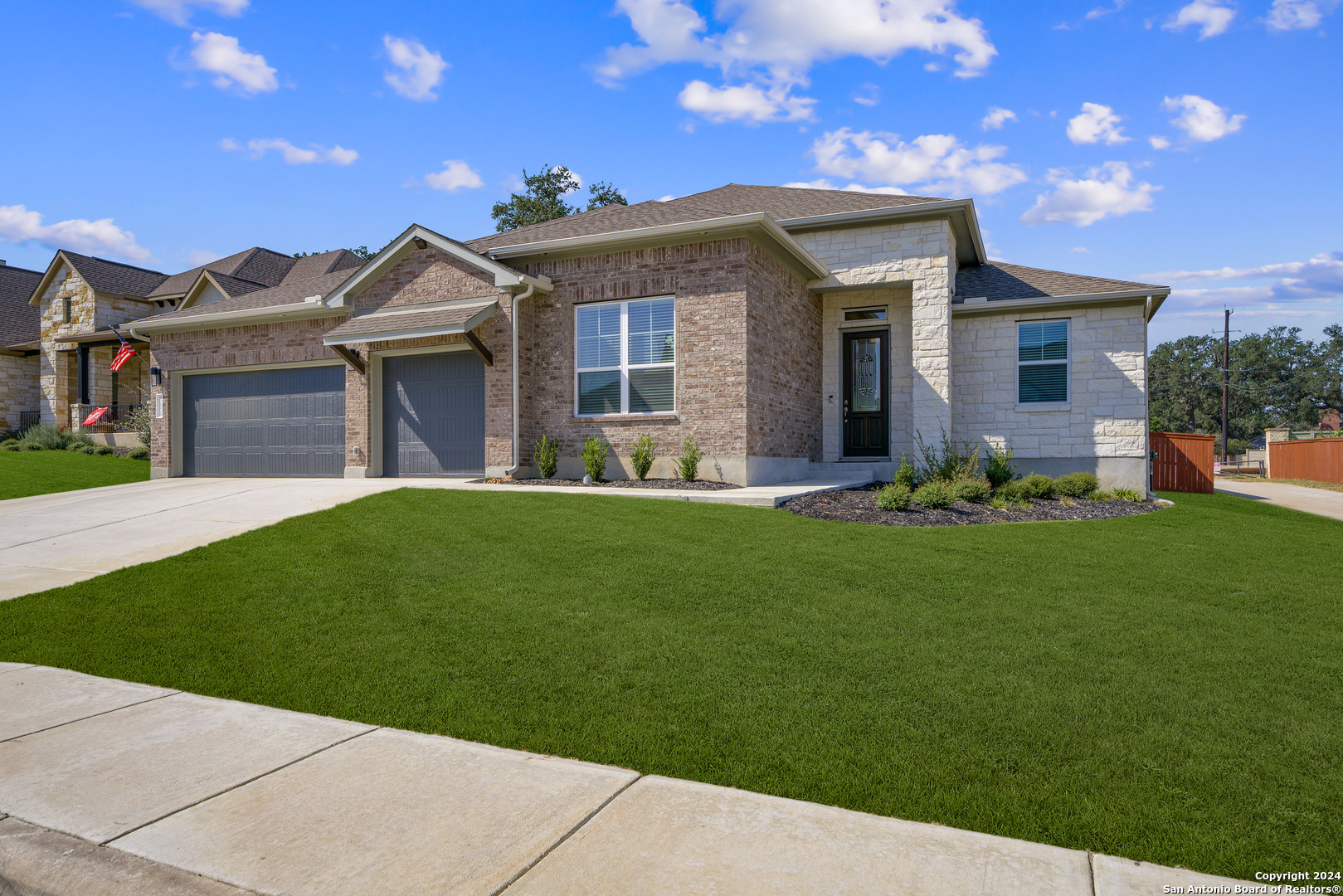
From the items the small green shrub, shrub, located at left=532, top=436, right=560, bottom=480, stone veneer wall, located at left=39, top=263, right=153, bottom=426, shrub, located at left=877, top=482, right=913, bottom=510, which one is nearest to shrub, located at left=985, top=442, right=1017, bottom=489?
the small green shrub

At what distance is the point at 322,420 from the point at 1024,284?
47.9ft

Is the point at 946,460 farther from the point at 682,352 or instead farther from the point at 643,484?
the point at 643,484

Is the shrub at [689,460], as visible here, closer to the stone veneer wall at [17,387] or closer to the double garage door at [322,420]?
the double garage door at [322,420]

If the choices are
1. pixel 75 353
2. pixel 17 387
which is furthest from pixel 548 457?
pixel 17 387

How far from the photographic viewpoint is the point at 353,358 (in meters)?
14.9

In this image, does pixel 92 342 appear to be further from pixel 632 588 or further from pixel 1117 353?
pixel 1117 353

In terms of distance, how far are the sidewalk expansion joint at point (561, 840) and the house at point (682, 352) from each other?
9291mm

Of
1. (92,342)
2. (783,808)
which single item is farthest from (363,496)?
(92,342)

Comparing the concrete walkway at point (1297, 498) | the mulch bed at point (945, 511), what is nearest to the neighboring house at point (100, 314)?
the mulch bed at point (945, 511)

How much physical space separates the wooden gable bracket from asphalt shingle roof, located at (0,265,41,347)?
2493 cm

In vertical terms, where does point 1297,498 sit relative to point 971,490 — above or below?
below

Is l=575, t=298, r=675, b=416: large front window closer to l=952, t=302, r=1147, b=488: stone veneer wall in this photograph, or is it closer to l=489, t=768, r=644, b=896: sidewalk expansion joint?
l=952, t=302, r=1147, b=488: stone veneer wall

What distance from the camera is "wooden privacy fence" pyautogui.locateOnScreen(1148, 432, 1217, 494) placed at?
61.5 feet

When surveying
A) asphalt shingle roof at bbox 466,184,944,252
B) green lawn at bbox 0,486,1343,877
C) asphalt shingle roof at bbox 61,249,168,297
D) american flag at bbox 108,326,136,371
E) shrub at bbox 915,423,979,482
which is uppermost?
asphalt shingle roof at bbox 61,249,168,297
